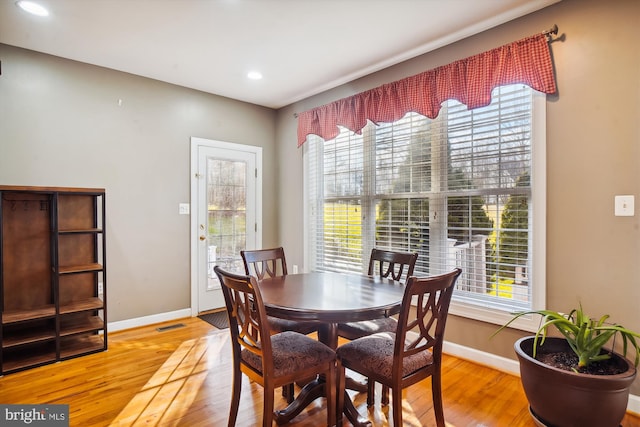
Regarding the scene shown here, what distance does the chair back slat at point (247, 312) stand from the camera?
5.33 feet

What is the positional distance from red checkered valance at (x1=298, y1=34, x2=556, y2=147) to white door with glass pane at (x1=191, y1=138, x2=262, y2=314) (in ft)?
3.86

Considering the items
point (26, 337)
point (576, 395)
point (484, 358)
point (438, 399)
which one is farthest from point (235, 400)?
point (26, 337)

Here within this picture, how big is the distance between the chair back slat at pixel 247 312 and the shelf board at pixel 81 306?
1.81m

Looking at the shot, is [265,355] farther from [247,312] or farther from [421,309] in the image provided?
[421,309]

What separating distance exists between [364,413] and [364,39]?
2.70 m

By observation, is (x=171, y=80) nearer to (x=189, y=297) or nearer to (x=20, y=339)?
(x=189, y=297)

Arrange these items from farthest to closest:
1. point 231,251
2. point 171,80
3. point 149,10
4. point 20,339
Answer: point 231,251, point 171,80, point 20,339, point 149,10

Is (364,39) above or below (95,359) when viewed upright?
above

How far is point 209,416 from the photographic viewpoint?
2035 millimetres

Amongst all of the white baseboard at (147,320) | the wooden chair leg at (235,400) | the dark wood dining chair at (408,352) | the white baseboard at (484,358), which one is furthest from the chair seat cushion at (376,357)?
the white baseboard at (147,320)

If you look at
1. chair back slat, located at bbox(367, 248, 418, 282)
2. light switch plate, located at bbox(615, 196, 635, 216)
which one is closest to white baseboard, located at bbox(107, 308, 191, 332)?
chair back slat, located at bbox(367, 248, 418, 282)

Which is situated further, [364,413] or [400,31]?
[400,31]

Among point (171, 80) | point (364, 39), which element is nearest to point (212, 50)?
point (171, 80)

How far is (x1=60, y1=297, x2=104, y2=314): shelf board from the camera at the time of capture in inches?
111
